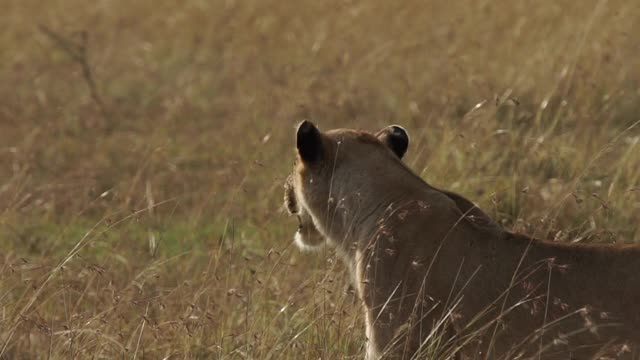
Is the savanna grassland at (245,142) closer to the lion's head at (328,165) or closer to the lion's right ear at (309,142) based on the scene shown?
the lion's head at (328,165)

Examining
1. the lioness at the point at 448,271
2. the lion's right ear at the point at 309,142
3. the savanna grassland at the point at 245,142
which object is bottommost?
the savanna grassland at the point at 245,142

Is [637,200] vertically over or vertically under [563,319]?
under

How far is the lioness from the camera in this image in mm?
4688

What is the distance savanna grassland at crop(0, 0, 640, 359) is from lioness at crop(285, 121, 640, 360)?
0.27m

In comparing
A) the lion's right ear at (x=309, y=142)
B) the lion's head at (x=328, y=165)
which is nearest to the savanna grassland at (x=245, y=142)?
the lion's head at (x=328, y=165)

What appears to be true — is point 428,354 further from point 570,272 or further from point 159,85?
point 159,85

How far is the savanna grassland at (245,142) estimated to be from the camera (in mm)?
5797

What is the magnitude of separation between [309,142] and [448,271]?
2.49 ft

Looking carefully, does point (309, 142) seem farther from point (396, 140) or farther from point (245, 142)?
point (245, 142)

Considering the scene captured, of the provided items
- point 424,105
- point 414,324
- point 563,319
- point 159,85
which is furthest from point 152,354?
point 159,85

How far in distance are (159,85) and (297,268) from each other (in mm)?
5349

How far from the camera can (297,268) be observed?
690 centimetres

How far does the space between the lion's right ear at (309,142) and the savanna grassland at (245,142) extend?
15.5 inches

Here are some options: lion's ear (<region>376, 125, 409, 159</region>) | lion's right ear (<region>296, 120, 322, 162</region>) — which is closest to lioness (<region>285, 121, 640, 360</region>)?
lion's right ear (<region>296, 120, 322, 162</region>)
